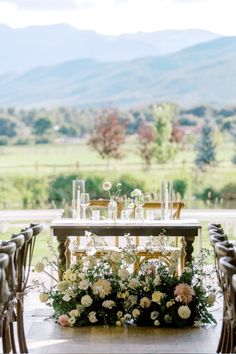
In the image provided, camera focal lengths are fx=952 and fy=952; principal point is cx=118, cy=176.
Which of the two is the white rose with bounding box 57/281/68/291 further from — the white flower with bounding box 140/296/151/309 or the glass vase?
the glass vase

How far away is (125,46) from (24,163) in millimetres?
4337

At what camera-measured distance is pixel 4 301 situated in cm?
536

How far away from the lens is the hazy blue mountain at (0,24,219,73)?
18047 millimetres

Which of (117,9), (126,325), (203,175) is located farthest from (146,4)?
(126,325)

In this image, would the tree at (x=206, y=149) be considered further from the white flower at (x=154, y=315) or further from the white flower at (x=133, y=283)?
the white flower at (x=154, y=315)

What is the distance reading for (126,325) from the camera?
23.9 feet

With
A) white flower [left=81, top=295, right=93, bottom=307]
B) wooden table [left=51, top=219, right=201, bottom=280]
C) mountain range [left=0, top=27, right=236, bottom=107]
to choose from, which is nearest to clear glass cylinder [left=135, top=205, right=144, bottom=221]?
wooden table [left=51, top=219, right=201, bottom=280]

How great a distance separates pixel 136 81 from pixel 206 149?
4.40 meters

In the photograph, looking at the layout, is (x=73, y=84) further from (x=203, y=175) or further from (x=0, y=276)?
(x=0, y=276)

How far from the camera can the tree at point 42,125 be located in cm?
1785

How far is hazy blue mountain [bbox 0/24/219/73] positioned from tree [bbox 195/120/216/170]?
2.12m

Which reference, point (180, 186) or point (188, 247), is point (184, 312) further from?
point (180, 186)

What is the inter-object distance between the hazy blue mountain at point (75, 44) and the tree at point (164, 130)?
152cm

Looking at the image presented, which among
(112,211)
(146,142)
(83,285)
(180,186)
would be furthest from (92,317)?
(146,142)
